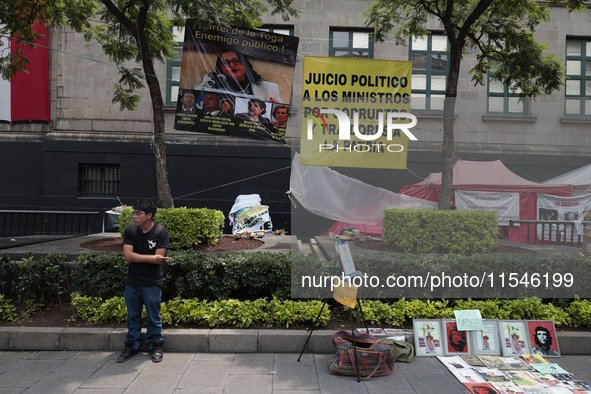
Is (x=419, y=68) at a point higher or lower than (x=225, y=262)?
higher

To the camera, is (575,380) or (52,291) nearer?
(575,380)

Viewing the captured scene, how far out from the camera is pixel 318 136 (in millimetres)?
5672

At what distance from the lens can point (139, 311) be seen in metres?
5.02

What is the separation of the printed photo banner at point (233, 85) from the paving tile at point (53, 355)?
18.3 feet

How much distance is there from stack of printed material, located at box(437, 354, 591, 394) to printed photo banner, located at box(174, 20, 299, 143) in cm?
648

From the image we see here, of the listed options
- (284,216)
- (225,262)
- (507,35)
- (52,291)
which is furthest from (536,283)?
(284,216)

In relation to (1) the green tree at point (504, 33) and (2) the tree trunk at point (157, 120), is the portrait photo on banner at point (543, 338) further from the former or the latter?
(2) the tree trunk at point (157, 120)

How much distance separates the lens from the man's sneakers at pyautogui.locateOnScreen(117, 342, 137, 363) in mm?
4887

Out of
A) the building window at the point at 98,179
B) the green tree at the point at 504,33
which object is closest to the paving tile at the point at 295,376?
the green tree at the point at 504,33

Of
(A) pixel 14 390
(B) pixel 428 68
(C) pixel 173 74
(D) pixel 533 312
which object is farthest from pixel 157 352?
(B) pixel 428 68

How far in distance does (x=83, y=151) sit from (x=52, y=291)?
10019mm

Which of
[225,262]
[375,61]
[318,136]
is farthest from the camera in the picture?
[375,61]

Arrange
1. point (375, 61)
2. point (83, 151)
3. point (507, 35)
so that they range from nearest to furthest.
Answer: point (375, 61) → point (507, 35) → point (83, 151)

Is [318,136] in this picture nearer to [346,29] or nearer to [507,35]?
[507,35]
